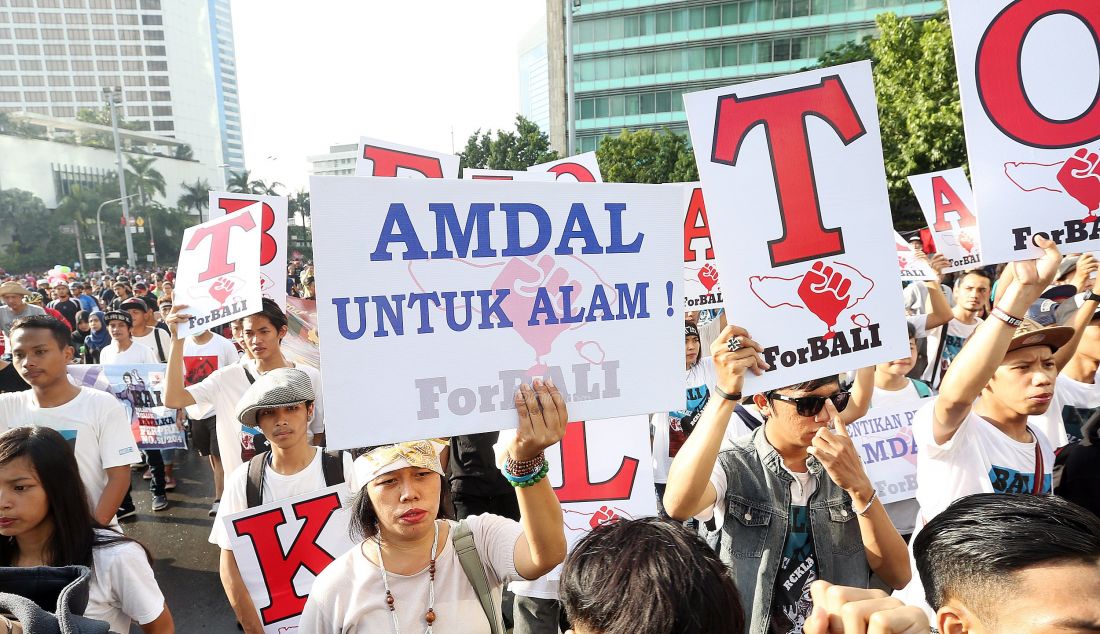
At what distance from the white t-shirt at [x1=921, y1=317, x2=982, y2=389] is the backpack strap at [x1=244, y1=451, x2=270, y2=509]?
16.5ft

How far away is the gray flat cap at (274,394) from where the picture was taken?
299 centimetres

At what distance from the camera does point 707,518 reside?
2309 mm

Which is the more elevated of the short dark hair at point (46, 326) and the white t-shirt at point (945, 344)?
the short dark hair at point (46, 326)

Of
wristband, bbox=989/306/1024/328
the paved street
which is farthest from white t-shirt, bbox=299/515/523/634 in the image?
the paved street

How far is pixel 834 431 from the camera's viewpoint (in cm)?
217

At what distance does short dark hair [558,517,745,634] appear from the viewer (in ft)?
4.27

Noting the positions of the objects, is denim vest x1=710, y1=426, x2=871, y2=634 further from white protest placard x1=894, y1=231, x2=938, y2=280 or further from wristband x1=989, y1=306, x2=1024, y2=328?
white protest placard x1=894, y1=231, x2=938, y2=280

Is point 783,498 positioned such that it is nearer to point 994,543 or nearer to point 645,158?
point 994,543

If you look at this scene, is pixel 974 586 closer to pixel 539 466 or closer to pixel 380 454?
pixel 539 466

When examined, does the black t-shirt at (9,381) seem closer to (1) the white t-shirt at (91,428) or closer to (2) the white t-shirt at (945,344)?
(1) the white t-shirt at (91,428)

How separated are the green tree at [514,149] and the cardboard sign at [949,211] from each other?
105 feet

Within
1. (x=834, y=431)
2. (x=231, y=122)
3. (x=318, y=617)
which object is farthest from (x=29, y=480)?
(x=231, y=122)

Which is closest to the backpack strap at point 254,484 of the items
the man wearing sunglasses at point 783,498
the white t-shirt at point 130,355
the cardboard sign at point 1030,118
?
the man wearing sunglasses at point 783,498

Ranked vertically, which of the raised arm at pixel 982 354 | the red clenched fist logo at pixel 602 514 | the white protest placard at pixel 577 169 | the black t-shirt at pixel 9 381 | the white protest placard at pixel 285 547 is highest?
the white protest placard at pixel 577 169
